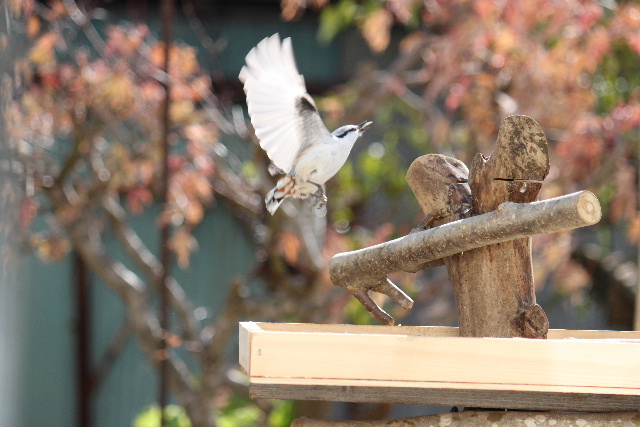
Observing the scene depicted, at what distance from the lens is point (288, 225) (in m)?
3.25

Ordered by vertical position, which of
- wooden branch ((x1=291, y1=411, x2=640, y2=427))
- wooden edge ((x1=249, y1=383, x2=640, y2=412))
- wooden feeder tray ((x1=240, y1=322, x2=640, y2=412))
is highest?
wooden feeder tray ((x1=240, y1=322, x2=640, y2=412))

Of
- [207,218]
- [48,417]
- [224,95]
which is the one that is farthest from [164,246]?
[48,417]

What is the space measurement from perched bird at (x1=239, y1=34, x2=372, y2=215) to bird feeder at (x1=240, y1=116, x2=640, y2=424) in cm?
17

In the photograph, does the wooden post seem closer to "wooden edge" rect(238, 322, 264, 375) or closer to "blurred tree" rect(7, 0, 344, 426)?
"wooden edge" rect(238, 322, 264, 375)

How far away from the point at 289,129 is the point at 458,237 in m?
0.38

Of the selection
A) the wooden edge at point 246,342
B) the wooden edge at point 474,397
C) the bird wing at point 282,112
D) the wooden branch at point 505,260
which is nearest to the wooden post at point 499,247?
the wooden branch at point 505,260

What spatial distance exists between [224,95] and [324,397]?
2.92m

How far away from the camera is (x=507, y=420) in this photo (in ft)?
3.84

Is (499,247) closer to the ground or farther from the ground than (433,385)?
farther from the ground

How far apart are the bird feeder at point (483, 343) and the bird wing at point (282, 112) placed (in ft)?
0.75

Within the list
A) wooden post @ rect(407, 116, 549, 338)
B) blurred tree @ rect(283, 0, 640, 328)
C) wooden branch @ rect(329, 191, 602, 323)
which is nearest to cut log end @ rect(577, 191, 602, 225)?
wooden branch @ rect(329, 191, 602, 323)

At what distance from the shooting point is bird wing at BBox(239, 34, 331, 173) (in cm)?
136

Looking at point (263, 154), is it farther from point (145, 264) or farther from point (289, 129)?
point (289, 129)

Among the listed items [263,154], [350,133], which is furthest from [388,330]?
[263,154]
